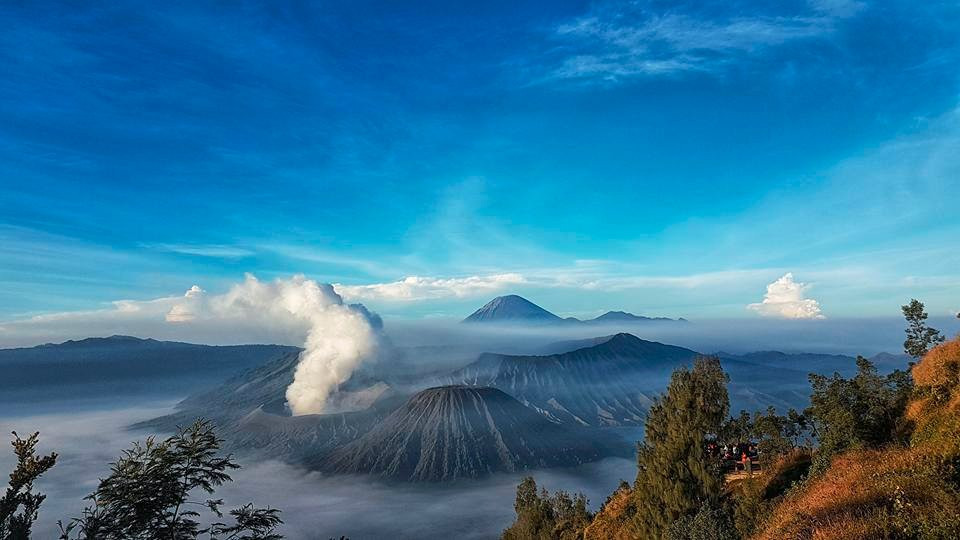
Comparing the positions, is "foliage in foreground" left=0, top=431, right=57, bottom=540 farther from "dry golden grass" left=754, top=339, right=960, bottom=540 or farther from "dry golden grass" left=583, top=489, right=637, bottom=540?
"dry golden grass" left=583, top=489, right=637, bottom=540

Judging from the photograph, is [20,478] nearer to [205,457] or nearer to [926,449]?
[205,457]

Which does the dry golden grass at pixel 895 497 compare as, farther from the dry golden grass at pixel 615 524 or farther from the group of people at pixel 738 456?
the group of people at pixel 738 456

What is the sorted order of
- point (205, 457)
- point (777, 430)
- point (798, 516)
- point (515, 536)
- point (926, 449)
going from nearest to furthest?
point (798, 516) → point (926, 449) → point (205, 457) → point (777, 430) → point (515, 536)

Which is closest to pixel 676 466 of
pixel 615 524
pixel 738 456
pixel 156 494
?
pixel 615 524

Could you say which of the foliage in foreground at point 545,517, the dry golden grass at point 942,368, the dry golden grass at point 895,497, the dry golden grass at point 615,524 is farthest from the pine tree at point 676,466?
the foliage in foreground at point 545,517

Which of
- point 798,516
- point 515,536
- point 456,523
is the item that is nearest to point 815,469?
point 798,516

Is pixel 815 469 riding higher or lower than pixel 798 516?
lower
